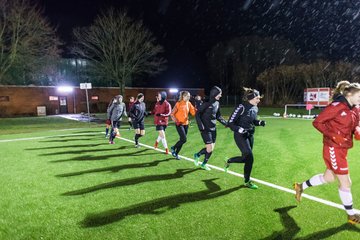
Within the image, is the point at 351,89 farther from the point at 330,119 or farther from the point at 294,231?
the point at 294,231

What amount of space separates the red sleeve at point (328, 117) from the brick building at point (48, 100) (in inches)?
1428

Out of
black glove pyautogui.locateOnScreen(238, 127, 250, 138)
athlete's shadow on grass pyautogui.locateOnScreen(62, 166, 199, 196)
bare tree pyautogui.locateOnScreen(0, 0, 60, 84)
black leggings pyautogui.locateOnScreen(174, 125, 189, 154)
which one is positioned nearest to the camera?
black glove pyautogui.locateOnScreen(238, 127, 250, 138)

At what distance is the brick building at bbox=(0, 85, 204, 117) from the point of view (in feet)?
109

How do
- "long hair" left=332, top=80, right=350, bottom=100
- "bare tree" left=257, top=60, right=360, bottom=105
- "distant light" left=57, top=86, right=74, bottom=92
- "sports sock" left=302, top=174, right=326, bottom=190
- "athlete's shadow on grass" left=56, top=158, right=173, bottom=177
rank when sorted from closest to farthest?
1. "long hair" left=332, top=80, right=350, bottom=100
2. "sports sock" left=302, top=174, right=326, bottom=190
3. "athlete's shadow on grass" left=56, top=158, right=173, bottom=177
4. "distant light" left=57, top=86, right=74, bottom=92
5. "bare tree" left=257, top=60, right=360, bottom=105

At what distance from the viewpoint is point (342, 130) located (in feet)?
13.9

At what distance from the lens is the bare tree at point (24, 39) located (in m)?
24.8

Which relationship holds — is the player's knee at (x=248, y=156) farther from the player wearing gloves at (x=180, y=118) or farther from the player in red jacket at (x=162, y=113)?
the player in red jacket at (x=162, y=113)

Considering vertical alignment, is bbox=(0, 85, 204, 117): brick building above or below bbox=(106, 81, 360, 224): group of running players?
above

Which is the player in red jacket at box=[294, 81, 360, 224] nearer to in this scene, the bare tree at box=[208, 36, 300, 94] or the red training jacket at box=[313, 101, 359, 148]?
the red training jacket at box=[313, 101, 359, 148]

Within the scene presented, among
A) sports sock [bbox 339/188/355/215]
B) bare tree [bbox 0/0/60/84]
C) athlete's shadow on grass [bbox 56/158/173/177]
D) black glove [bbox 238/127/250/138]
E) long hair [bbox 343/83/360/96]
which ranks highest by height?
bare tree [bbox 0/0/60/84]

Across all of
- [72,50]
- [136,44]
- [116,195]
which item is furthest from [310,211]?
[72,50]

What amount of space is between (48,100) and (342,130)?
37259 millimetres

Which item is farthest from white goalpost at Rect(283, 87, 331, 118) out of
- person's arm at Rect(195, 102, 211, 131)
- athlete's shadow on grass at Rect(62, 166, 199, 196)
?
athlete's shadow on grass at Rect(62, 166, 199, 196)

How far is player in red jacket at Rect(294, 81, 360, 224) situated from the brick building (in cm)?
3633
